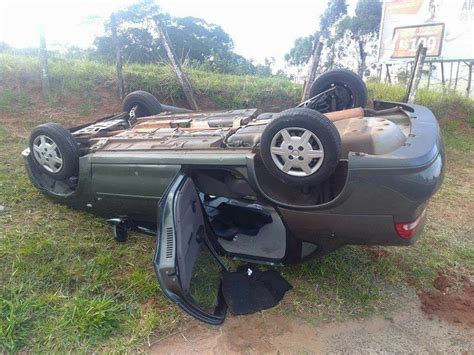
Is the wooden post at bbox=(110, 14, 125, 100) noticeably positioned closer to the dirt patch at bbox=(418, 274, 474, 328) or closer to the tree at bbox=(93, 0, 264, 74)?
the dirt patch at bbox=(418, 274, 474, 328)

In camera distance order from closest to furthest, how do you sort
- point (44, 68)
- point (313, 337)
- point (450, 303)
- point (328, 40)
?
point (313, 337), point (450, 303), point (44, 68), point (328, 40)

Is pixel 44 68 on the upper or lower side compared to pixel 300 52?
lower

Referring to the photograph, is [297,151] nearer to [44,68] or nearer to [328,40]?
[44,68]

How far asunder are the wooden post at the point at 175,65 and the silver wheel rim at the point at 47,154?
3.93m

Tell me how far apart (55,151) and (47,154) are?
105 millimetres

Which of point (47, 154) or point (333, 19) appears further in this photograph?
point (333, 19)

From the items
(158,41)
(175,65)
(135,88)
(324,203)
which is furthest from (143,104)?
(158,41)

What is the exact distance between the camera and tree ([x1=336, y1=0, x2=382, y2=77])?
24230 mm

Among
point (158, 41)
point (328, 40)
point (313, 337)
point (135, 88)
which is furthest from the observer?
point (328, 40)

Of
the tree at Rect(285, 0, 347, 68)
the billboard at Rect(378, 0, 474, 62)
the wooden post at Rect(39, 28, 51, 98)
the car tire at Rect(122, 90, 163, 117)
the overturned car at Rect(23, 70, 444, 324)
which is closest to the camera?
the overturned car at Rect(23, 70, 444, 324)

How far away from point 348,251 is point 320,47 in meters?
4.57

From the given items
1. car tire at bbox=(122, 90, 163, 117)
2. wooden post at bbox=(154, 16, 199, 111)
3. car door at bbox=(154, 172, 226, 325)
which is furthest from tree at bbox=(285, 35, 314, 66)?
car door at bbox=(154, 172, 226, 325)

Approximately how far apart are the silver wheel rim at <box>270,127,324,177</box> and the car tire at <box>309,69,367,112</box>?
5.39ft

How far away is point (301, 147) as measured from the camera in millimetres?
2463
